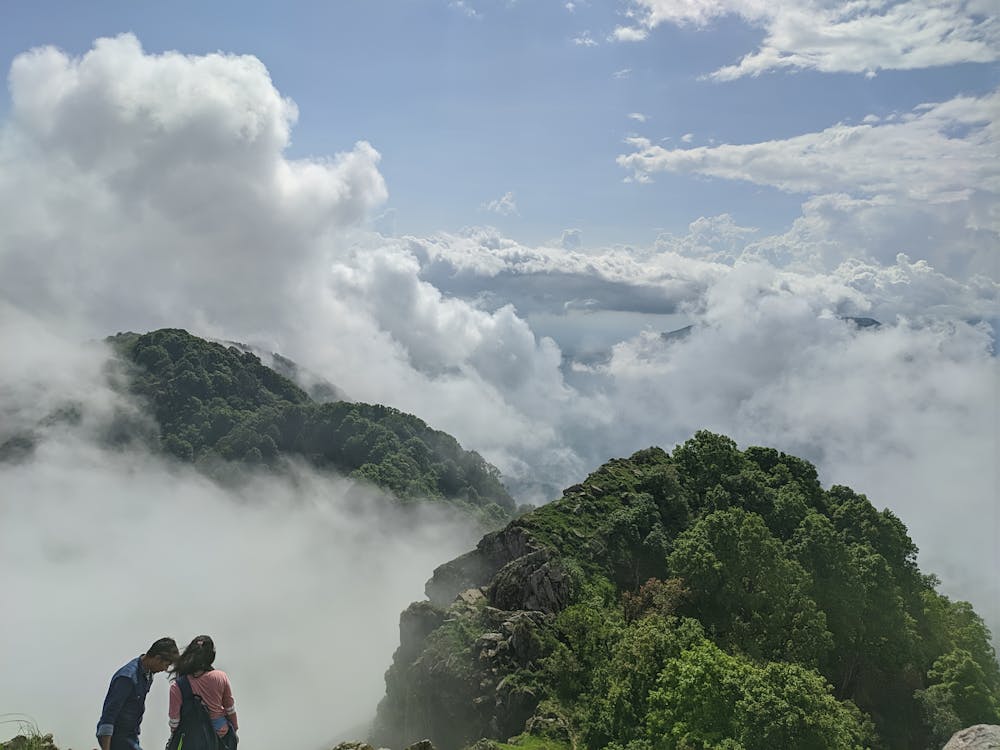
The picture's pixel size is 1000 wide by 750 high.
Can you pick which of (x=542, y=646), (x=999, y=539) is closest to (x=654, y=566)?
(x=542, y=646)

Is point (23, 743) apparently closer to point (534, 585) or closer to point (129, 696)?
point (129, 696)

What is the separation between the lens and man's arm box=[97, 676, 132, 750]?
14305 millimetres

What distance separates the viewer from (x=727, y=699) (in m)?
33.8

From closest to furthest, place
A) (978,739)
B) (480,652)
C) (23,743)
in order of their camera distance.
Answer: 1. (23,743)
2. (978,739)
3. (480,652)

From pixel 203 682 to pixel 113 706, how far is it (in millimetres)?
1932

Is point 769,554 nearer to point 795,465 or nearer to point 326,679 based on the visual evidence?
point 795,465

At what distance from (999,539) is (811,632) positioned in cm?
19548

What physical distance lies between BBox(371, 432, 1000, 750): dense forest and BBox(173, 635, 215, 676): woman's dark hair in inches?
Answer: 1031

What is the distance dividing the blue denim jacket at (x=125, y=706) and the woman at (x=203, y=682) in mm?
762

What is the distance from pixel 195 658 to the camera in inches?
571

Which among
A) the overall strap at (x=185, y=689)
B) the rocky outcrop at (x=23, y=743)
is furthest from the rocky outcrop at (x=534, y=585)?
the overall strap at (x=185, y=689)

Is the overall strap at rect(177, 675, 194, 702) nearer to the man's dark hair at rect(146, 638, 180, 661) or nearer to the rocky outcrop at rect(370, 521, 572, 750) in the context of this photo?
the man's dark hair at rect(146, 638, 180, 661)

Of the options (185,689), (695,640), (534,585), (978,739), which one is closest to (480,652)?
(534,585)

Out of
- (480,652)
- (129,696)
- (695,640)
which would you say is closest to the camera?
(129,696)
